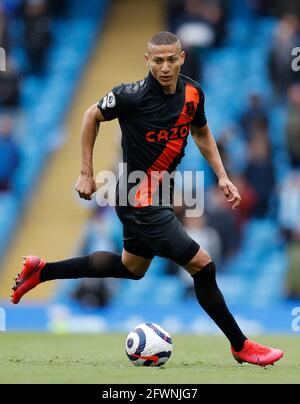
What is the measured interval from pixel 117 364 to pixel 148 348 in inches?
12.5

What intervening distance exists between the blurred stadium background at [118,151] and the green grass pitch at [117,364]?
10.9ft

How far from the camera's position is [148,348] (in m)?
8.48

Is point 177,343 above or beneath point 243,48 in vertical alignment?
beneath

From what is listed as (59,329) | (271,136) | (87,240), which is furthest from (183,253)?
(271,136)

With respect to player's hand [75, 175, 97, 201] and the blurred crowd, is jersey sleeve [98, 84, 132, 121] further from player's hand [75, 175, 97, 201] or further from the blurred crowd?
the blurred crowd

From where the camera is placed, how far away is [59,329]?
48.3 feet

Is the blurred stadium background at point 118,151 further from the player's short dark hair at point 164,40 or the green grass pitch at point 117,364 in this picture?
the player's short dark hair at point 164,40

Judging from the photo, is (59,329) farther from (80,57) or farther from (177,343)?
(80,57)

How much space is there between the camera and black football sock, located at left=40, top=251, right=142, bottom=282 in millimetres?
9070

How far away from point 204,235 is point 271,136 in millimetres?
3010

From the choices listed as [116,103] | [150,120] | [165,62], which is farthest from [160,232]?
[165,62]

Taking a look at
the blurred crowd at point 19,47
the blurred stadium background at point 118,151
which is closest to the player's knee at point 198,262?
the blurred stadium background at point 118,151

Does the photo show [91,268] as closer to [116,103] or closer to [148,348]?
[148,348]

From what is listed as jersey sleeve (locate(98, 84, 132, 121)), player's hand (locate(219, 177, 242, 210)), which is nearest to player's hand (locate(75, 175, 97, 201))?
jersey sleeve (locate(98, 84, 132, 121))
